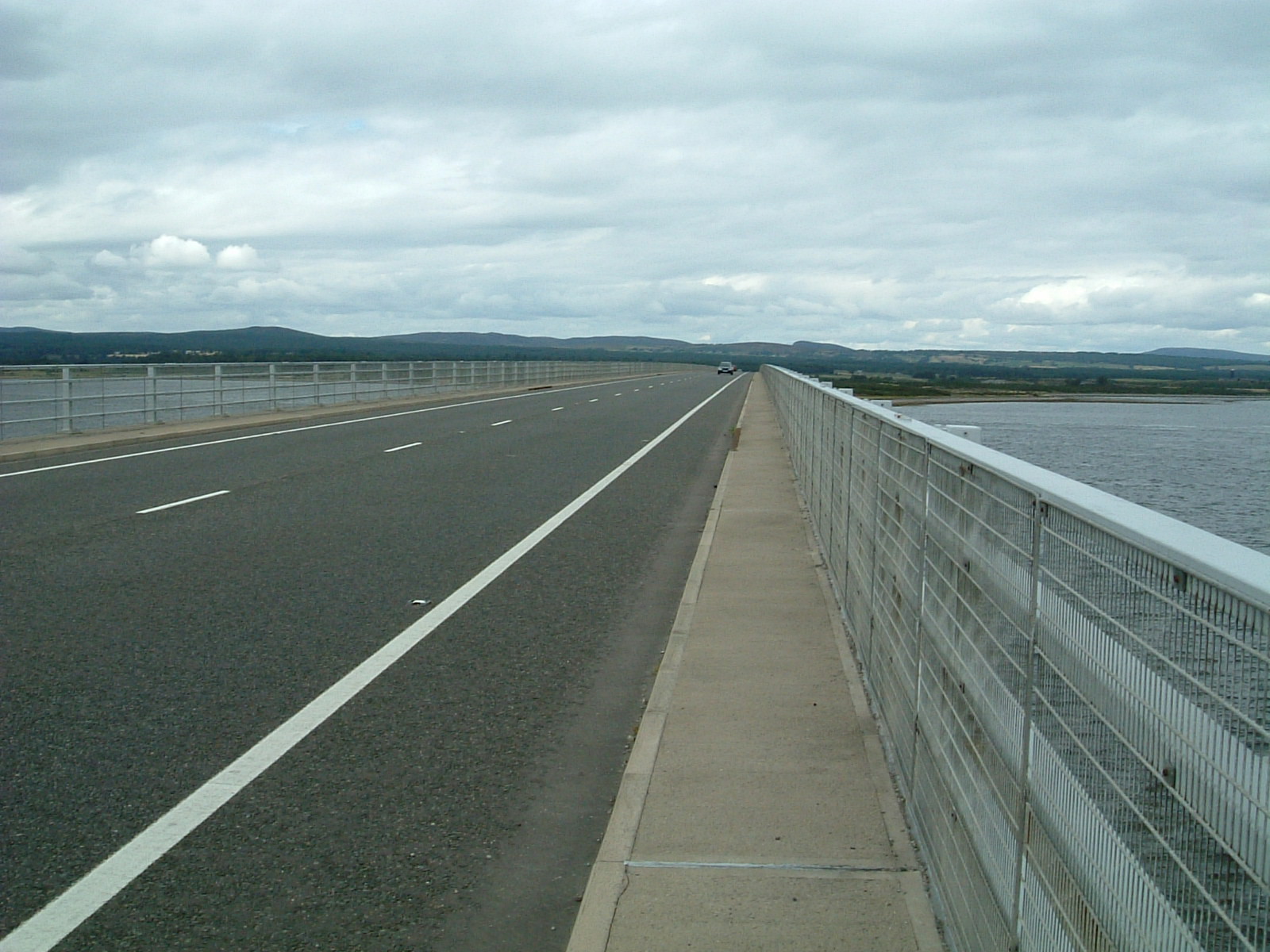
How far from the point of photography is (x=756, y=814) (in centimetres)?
507

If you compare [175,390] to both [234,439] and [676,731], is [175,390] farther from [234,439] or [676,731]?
[676,731]

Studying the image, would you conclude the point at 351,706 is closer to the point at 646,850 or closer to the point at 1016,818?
the point at 646,850

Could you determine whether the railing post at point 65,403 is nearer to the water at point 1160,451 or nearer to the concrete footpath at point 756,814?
the water at point 1160,451

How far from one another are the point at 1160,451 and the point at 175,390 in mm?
39859

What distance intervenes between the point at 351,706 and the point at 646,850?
246 centimetres

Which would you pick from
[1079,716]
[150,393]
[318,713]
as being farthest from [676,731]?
[150,393]

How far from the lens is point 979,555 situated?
3.71 meters

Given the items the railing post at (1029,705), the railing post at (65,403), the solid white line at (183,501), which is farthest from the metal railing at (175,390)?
the railing post at (1029,705)

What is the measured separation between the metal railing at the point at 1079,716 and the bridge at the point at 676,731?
11mm

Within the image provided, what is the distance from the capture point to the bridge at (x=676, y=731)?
227cm

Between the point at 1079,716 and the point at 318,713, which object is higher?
the point at 1079,716

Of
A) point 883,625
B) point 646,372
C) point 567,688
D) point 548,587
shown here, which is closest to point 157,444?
point 548,587

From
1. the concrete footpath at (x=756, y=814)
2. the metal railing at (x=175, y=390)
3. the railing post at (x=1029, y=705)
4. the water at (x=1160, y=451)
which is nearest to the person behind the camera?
the railing post at (x=1029, y=705)

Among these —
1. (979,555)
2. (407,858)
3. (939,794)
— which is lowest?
(407,858)
